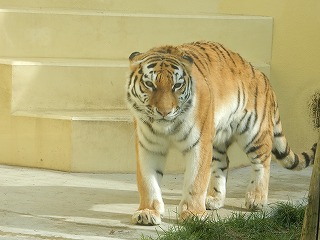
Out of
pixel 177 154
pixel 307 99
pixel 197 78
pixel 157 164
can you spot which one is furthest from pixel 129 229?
pixel 307 99

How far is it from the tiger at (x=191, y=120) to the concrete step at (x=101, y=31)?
1820 millimetres

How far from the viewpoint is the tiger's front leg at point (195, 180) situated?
20.5 ft

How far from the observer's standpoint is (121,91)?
839 centimetres

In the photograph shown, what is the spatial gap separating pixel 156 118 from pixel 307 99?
325 cm

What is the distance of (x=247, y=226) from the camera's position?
20.2 feet

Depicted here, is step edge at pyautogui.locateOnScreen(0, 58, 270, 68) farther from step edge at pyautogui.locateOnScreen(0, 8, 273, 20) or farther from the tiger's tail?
the tiger's tail

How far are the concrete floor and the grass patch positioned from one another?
28cm

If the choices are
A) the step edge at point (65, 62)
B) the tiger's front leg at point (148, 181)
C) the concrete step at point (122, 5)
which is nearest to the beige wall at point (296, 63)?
the concrete step at point (122, 5)

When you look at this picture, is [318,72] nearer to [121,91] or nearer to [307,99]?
[307,99]

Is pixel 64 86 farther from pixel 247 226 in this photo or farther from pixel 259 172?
pixel 247 226

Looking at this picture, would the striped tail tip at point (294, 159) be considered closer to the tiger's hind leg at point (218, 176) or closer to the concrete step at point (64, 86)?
the tiger's hind leg at point (218, 176)

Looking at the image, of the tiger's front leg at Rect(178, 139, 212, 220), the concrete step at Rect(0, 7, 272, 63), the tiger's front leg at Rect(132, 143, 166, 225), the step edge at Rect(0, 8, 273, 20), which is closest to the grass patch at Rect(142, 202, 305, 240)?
the tiger's front leg at Rect(178, 139, 212, 220)

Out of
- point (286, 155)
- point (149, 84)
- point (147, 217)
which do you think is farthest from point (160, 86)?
point (286, 155)

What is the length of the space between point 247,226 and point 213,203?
2.54ft
